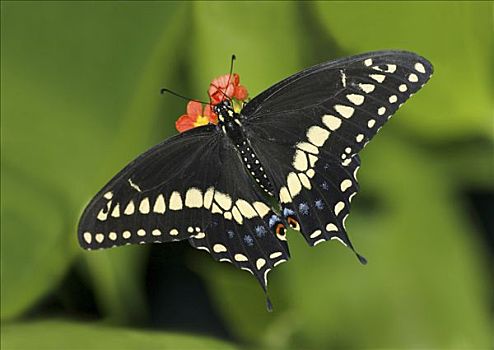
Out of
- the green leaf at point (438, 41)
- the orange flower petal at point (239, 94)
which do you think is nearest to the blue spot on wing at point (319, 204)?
the orange flower petal at point (239, 94)

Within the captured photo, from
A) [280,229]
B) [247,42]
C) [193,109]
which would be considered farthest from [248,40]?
[280,229]

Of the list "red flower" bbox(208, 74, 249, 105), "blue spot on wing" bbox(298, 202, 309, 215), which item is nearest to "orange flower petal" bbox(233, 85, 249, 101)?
"red flower" bbox(208, 74, 249, 105)

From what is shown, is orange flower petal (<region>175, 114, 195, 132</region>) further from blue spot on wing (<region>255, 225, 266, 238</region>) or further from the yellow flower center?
blue spot on wing (<region>255, 225, 266, 238</region>)

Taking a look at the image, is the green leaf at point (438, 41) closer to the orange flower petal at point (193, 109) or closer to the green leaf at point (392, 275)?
the green leaf at point (392, 275)

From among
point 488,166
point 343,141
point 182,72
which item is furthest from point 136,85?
point 488,166

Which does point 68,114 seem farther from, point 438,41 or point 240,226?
point 438,41

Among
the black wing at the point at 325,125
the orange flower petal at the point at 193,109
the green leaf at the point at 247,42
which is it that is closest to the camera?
the black wing at the point at 325,125

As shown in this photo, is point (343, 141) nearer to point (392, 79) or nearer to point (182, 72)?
point (392, 79)

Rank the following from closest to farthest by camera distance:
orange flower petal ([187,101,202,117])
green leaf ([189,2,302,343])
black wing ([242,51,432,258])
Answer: black wing ([242,51,432,258]) < orange flower petal ([187,101,202,117]) < green leaf ([189,2,302,343])

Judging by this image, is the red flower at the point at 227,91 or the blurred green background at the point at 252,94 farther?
the blurred green background at the point at 252,94
